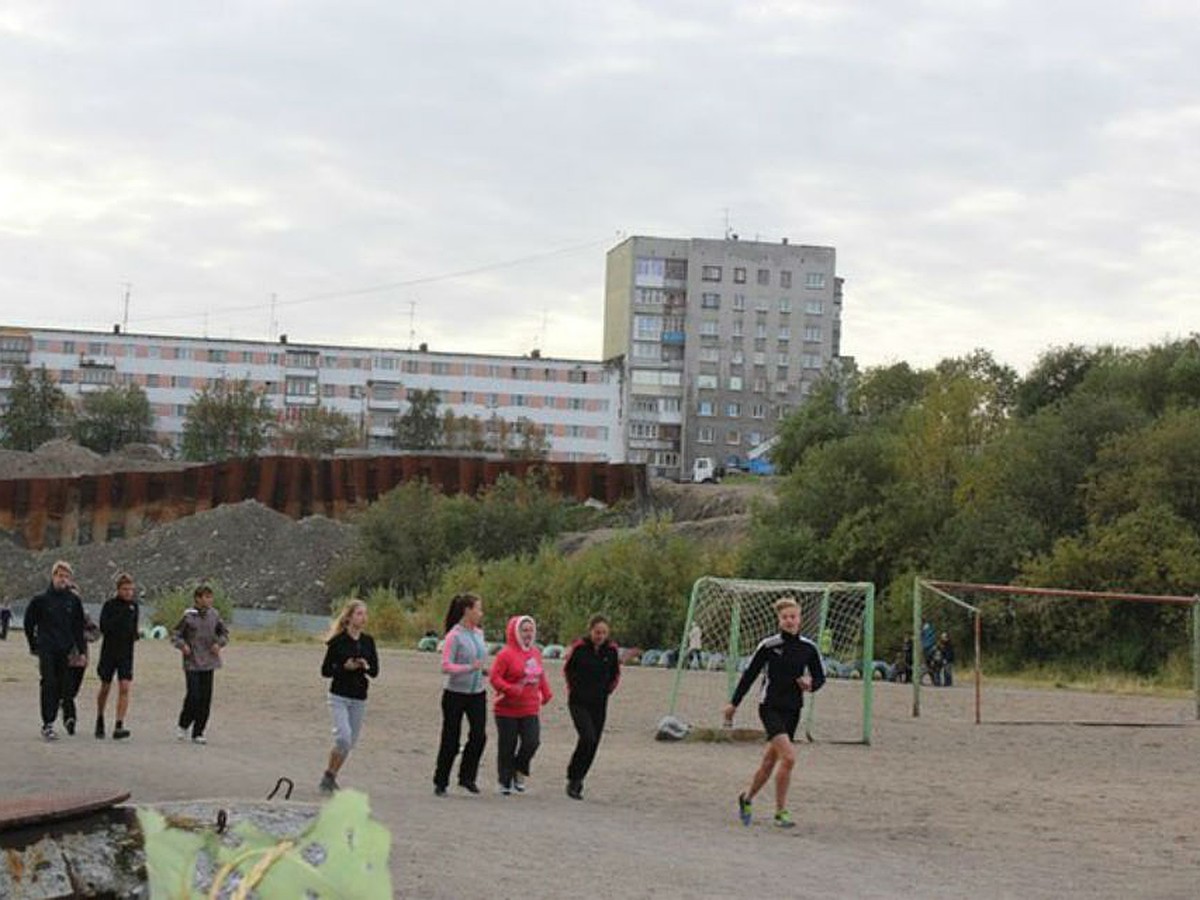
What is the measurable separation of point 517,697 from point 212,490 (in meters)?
70.5

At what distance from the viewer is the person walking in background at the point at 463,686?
15.1m

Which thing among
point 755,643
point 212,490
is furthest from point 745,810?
point 212,490

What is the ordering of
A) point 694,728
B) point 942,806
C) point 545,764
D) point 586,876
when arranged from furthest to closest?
point 694,728
point 545,764
point 942,806
point 586,876

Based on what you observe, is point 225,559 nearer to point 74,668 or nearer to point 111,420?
point 74,668

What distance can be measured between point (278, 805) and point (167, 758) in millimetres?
7649

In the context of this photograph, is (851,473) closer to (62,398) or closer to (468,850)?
(468,850)

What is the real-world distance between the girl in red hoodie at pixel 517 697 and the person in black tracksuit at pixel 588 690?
30 centimetres

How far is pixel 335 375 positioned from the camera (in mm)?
136750

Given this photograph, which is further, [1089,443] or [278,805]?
[1089,443]

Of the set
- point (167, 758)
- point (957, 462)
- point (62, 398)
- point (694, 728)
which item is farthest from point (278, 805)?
point (62, 398)

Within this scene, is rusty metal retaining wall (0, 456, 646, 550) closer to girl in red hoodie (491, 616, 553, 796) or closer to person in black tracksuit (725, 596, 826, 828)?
girl in red hoodie (491, 616, 553, 796)

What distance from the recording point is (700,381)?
13250 centimetres

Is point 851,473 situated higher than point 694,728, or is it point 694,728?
point 851,473

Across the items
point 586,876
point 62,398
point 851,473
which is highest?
point 62,398
